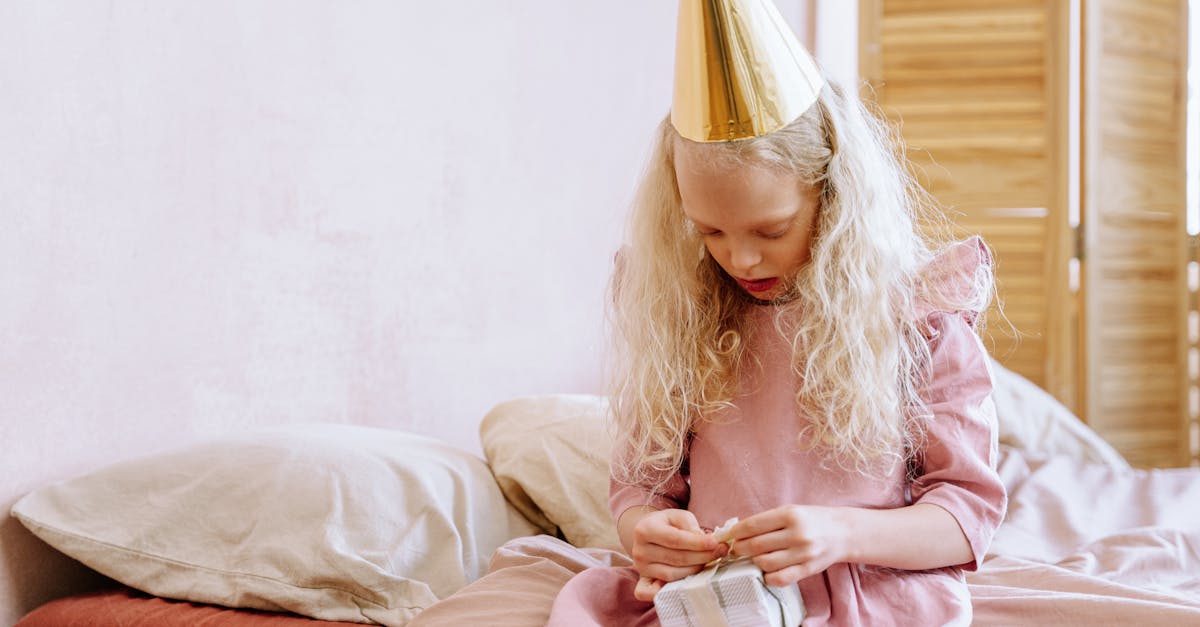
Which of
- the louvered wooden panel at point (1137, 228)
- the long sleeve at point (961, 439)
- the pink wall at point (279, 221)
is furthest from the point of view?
the louvered wooden panel at point (1137, 228)

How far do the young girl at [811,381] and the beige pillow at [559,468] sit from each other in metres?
0.33

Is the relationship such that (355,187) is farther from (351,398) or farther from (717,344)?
(717,344)

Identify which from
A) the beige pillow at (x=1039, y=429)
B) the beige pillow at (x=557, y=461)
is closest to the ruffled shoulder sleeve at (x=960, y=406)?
the beige pillow at (x=557, y=461)

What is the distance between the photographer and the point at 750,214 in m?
0.97

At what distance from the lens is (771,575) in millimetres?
883

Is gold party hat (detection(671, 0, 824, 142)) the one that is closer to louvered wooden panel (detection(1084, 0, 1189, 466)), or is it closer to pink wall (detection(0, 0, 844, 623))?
pink wall (detection(0, 0, 844, 623))

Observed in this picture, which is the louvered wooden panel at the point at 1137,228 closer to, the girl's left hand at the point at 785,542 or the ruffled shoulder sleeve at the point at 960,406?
the ruffled shoulder sleeve at the point at 960,406

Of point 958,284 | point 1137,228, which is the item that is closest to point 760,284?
point 958,284

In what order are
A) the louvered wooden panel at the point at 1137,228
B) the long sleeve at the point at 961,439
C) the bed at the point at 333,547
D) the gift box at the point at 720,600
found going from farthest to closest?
the louvered wooden panel at the point at 1137,228 < the bed at the point at 333,547 < the long sleeve at the point at 961,439 < the gift box at the point at 720,600

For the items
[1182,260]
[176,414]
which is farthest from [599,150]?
[1182,260]

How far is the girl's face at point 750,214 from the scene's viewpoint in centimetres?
96

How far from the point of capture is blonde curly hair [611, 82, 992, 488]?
100cm

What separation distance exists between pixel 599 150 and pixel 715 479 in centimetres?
139

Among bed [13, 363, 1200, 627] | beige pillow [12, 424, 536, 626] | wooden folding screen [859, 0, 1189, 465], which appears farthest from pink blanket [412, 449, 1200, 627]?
wooden folding screen [859, 0, 1189, 465]
